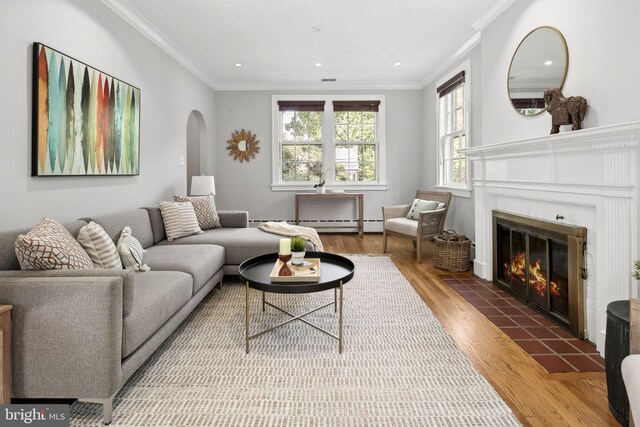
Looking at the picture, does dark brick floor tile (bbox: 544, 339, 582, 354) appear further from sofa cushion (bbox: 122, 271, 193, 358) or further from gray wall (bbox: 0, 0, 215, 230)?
gray wall (bbox: 0, 0, 215, 230)

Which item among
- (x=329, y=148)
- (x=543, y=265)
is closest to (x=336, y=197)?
(x=329, y=148)

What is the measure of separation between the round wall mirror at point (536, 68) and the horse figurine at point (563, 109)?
0.11m

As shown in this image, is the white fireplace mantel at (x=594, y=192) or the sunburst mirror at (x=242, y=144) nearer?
the white fireplace mantel at (x=594, y=192)

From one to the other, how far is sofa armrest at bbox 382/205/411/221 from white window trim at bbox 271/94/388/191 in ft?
3.74

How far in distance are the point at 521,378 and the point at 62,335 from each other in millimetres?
2215

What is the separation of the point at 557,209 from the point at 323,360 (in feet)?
6.54

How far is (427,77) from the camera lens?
6.02 meters

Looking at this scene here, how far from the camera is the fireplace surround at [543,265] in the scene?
2.45 m

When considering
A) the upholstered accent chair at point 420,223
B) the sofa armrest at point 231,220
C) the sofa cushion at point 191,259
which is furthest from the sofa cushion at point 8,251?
the upholstered accent chair at point 420,223

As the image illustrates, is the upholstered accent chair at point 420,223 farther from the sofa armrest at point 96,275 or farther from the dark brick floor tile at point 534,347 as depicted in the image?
the sofa armrest at point 96,275

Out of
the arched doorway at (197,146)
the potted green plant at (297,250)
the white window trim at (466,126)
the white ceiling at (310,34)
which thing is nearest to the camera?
the potted green plant at (297,250)

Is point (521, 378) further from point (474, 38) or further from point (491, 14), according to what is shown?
point (474, 38)

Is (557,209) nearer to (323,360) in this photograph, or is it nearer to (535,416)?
(535,416)

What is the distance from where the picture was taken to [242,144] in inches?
260
